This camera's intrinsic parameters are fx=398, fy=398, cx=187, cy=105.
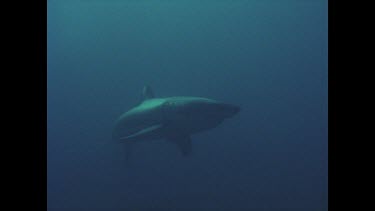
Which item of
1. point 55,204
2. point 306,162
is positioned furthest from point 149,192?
point 306,162

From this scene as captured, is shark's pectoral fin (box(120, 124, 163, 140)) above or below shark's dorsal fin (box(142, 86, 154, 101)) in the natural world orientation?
below

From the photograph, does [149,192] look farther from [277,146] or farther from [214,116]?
[277,146]

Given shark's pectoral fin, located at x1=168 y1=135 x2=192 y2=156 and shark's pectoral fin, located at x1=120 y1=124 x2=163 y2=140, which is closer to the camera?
shark's pectoral fin, located at x1=120 y1=124 x2=163 y2=140

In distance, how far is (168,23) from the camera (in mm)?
38875

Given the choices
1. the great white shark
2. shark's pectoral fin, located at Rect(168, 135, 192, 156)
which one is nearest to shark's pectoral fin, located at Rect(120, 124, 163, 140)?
the great white shark

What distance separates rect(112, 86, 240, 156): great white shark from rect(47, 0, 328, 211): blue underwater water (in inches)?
161

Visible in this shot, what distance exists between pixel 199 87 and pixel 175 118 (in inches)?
975

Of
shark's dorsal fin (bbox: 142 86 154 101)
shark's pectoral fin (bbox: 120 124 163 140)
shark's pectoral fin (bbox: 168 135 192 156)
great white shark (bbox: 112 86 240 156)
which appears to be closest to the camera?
great white shark (bbox: 112 86 240 156)

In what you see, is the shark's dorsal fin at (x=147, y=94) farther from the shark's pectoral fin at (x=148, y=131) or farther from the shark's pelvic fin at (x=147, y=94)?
the shark's pectoral fin at (x=148, y=131)

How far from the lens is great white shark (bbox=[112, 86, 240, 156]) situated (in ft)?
25.5

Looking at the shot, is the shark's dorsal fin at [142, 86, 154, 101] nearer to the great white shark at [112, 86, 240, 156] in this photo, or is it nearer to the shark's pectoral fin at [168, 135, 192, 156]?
the great white shark at [112, 86, 240, 156]

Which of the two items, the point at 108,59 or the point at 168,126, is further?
the point at 108,59

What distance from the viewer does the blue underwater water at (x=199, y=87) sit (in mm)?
15992
